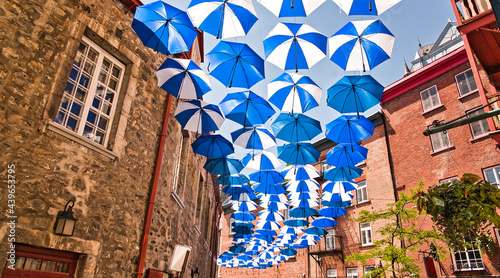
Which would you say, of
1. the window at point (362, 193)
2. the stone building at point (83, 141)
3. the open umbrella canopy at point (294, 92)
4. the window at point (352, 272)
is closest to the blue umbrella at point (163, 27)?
the stone building at point (83, 141)

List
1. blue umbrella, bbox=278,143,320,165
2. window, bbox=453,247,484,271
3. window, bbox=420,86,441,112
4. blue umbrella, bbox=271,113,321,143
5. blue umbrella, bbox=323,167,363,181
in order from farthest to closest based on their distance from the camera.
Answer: window, bbox=420,86,441,112 → window, bbox=453,247,484,271 → blue umbrella, bbox=323,167,363,181 → blue umbrella, bbox=278,143,320,165 → blue umbrella, bbox=271,113,321,143

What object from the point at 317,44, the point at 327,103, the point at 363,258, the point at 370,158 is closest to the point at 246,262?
the point at 370,158

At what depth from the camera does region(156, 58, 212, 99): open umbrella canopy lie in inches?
303

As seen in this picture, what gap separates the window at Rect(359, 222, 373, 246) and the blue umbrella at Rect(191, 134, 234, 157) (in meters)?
14.7

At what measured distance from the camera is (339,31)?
313 inches

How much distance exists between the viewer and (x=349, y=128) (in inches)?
412

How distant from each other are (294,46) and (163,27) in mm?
3147

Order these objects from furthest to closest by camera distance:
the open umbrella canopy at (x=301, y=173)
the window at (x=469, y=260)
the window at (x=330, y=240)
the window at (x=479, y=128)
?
1. the window at (x=330, y=240)
2. the window at (x=479, y=128)
3. the window at (x=469, y=260)
4. the open umbrella canopy at (x=301, y=173)

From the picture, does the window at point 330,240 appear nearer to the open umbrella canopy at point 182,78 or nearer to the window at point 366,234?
the window at point 366,234

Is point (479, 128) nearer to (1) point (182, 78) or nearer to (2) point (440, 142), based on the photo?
(2) point (440, 142)

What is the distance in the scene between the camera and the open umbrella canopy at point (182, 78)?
303 inches

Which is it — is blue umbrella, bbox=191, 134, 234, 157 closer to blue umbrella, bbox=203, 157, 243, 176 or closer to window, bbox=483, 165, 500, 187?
blue umbrella, bbox=203, 157, 243, 176

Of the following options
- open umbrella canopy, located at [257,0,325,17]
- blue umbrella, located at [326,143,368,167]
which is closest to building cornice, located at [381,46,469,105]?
blue umbrella, located at [326,143,368,167]

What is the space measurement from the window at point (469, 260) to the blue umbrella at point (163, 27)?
1601 centimetres
